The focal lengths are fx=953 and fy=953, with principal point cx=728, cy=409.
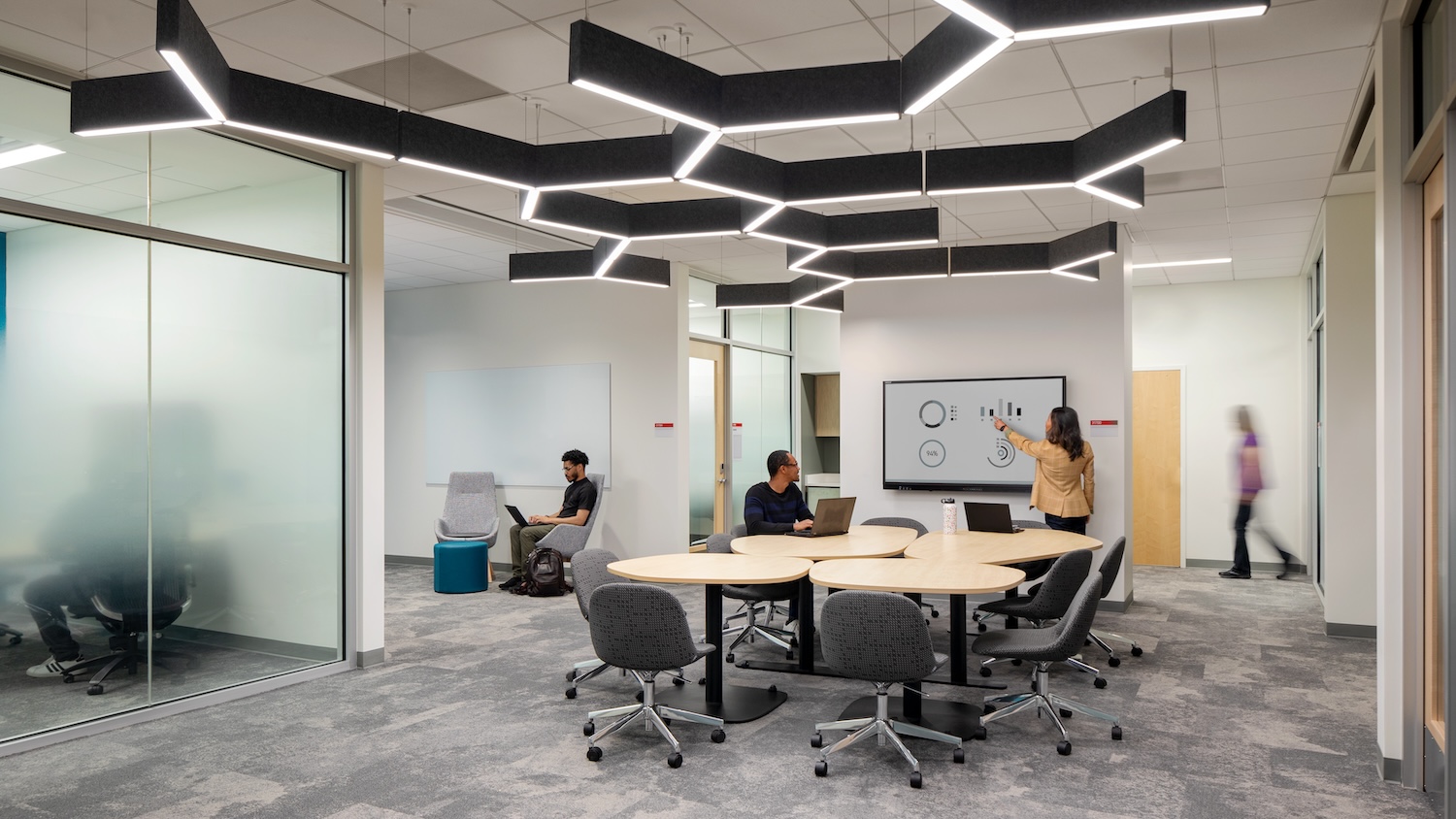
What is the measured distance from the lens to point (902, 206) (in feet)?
25.0

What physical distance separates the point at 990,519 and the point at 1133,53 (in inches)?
134

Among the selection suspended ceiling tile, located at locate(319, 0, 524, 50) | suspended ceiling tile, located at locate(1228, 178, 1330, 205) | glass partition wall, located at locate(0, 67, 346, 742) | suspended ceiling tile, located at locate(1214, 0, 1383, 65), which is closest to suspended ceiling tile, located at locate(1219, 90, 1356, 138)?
suspended ceiling tile, located at locate(1214, 0, 1383, 65)

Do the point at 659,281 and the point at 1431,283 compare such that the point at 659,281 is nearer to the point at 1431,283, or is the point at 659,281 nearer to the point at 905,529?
the point at 905,529

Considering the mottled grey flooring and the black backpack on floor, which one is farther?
the black backpack on floor

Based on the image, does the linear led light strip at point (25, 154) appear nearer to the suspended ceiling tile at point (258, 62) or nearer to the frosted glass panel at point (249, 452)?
the frosted glass panel at point (249, 452)

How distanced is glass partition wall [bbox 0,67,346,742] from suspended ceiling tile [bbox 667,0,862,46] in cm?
309

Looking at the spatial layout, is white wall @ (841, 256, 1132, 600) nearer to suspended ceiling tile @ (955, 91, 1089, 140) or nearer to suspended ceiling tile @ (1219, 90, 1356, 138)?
suspended ceiling tile @ (1219, 90, 1356, 138)

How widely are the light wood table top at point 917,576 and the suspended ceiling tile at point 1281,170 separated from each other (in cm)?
350

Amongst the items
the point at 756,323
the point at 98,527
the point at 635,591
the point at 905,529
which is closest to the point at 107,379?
the point at 98,527

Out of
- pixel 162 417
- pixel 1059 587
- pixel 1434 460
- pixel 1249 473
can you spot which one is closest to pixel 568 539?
pixel 162 417

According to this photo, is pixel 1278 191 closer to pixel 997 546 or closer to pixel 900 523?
pixel 997 546

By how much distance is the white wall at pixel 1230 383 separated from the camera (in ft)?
35.0

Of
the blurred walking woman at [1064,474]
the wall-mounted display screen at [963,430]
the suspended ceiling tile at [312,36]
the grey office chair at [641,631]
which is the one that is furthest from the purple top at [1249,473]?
the suspended ceiling tile at [312,36]

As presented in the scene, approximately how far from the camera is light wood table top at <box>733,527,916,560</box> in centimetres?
568
